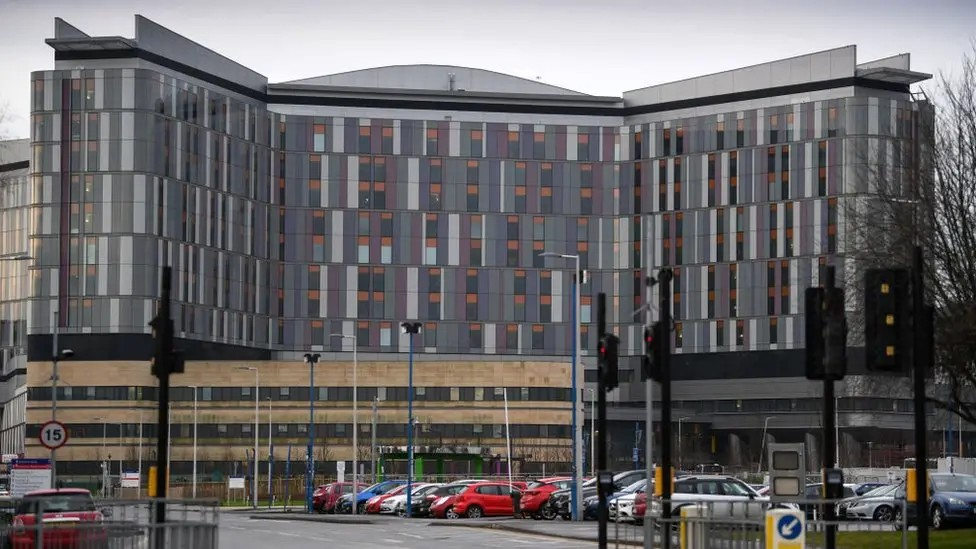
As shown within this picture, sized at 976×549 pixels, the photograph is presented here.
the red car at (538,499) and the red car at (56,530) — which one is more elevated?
the red car at (56,530)

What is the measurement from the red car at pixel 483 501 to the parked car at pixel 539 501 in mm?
1137

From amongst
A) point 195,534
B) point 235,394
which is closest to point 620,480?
point 195,534

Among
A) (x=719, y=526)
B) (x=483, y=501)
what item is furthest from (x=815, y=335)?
(x=483, y=501)

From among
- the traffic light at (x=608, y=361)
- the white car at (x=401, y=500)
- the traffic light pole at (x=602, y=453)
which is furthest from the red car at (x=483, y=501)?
the traffic light at (x=608, y=361)

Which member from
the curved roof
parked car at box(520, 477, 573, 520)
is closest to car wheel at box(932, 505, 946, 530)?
parked car at box(520, 477, 573, 520)

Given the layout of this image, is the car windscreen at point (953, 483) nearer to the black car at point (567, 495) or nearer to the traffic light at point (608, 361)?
the black car at point (567, 495)

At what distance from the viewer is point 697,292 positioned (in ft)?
506

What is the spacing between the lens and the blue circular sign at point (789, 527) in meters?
23.1

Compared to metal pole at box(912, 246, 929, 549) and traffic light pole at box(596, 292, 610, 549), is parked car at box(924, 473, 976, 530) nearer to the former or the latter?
traffic light pole at box(596, 292, 610, 549)

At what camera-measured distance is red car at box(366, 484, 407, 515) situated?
80125mm

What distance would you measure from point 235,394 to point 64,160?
77.3 ft

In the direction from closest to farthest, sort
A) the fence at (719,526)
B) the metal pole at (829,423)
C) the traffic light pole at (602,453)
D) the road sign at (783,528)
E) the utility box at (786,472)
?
the road sign at (783,528) < the metal pole at (829,423) < the fence at (719,526) < the utility box at (786,472) < the traffic light pole at (602,453)

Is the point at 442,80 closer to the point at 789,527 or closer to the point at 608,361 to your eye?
the point at 608,361

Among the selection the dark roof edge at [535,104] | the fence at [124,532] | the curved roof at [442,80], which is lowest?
the fence at [124,532]
